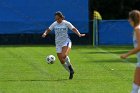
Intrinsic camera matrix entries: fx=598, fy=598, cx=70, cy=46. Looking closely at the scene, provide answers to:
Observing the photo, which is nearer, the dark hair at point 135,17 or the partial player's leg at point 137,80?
the dark hair at point 135,17

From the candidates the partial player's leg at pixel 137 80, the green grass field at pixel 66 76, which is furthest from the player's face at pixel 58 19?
the partial player's leg at pixel 137 80

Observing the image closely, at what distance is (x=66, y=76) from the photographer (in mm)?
18844

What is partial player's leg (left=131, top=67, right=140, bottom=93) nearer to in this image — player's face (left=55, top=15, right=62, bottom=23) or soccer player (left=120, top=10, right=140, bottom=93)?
soccer player (left=120, top=10, right=140, bottom=93)

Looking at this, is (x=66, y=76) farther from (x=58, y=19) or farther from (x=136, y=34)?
(x=136, y=34)

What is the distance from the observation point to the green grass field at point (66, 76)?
15.6 m

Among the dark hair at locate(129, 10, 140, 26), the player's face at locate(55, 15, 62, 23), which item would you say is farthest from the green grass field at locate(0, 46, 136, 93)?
the dark hair at locate(129, 10, 140, 26)

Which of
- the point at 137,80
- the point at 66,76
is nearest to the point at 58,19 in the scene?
A: the point at 66,76

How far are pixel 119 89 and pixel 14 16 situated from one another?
25.6 m

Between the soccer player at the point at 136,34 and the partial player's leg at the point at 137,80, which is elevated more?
the soccer player at the point at 136,34

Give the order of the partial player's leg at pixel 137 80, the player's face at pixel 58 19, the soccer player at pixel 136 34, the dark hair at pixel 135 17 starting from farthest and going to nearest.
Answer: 1. the player's face at pixel 58 19
2. the partial player's leg at pixel 137 80
3. the dark hair at pixel 135 17
4. the soccer player at pixel 136 34

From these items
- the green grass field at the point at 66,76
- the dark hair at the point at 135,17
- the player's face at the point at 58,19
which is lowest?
the green grass field at the point at 66,76

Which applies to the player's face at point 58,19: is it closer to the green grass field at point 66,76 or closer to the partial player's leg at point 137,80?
the green grass field at point 66,76

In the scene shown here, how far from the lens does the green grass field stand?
15.6 metres

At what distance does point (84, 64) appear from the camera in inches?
936
